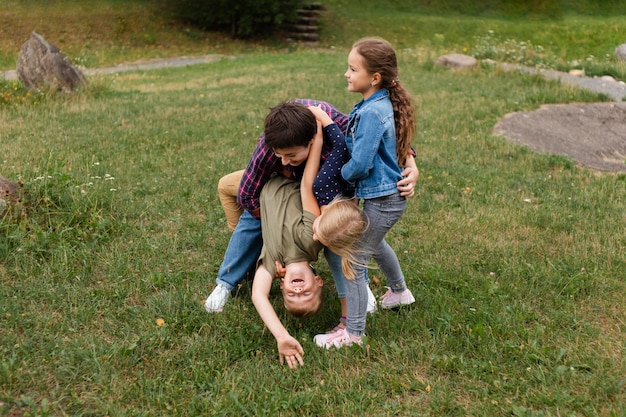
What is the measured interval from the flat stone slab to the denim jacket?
4.54 m

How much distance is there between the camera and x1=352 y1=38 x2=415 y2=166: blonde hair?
10.4 ft

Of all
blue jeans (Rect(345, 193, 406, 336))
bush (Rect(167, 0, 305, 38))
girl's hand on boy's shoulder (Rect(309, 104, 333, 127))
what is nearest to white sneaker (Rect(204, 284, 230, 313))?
blue jeans (Rect(345, 193, 406, 336))

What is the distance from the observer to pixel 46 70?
10.4 metres

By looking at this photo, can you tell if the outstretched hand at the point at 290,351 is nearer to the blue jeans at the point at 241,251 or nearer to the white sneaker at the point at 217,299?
the white sneaker at the point at 217,299

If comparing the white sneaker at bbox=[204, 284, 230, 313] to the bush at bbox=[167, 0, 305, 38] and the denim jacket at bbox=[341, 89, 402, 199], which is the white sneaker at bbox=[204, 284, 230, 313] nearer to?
the denim jacket at bbox=[341, 89, 402, 199]

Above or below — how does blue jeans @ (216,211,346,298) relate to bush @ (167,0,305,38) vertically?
above

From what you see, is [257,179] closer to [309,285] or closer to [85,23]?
[309,285]

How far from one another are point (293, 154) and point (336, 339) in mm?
1107

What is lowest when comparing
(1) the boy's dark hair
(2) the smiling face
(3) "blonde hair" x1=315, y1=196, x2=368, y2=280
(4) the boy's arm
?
(4) the boy's arm

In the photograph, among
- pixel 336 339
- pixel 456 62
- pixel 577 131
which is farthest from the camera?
pixel 456 62

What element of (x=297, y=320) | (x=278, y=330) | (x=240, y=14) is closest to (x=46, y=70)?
(x=297, y=320)

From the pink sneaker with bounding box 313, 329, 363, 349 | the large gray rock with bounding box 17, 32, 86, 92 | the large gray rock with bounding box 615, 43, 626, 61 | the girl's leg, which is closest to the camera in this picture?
the girl's leg

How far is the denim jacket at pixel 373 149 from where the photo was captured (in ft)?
10.4

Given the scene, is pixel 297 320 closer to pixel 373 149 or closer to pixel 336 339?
pixel 336 339
